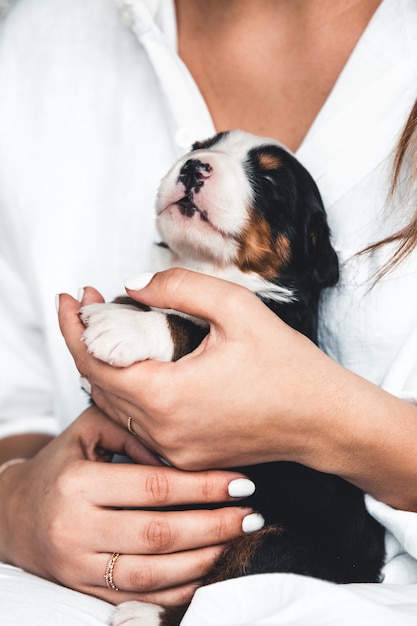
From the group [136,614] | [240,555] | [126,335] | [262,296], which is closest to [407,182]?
[262,296]

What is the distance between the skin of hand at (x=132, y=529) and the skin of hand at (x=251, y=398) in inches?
2.6

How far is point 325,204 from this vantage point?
5.11ft

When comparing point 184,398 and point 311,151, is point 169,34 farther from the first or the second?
point 184,398

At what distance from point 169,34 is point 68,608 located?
134 cm

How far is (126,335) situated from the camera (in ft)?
4.27

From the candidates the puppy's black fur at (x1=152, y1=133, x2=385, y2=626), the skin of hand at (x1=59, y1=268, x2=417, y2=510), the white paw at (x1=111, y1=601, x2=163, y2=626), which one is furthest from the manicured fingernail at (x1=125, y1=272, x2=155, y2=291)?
the white paw at (x1=111, y1=601, x2=163, y2=626)

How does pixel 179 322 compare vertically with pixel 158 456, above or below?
above

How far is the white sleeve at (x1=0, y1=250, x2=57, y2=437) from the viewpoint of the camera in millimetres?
1963

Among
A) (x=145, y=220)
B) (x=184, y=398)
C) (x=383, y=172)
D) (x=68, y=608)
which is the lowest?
(x=68, y=608)

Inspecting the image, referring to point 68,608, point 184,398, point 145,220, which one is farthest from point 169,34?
point 68,608

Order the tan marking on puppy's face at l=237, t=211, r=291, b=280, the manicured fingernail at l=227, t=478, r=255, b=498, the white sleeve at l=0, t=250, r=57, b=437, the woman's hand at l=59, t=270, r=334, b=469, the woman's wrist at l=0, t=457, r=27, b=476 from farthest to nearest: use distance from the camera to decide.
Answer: the white sleeve at l=0, t=250, r=57, b=437 → the woman's wrist at l=0, t=457, r=27, b=476 → the tan marking on puppy's face at l=237, t=211, r=291, b=280 → the manicured fingernail at l=227, t=478, r=255, b=498 → the woman's hand at l=59, t=270, r=334, b=469

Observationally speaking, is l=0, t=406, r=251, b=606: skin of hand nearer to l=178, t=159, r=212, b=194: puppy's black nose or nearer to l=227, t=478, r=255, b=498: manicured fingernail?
l=227, t=478, r=255, b=498: manicured fingernail

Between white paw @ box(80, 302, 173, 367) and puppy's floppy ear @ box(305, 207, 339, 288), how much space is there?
0.33 m

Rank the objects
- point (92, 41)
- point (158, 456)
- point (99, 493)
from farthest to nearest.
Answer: point (92, 41) → point (158, 456) → point (99, 493)
